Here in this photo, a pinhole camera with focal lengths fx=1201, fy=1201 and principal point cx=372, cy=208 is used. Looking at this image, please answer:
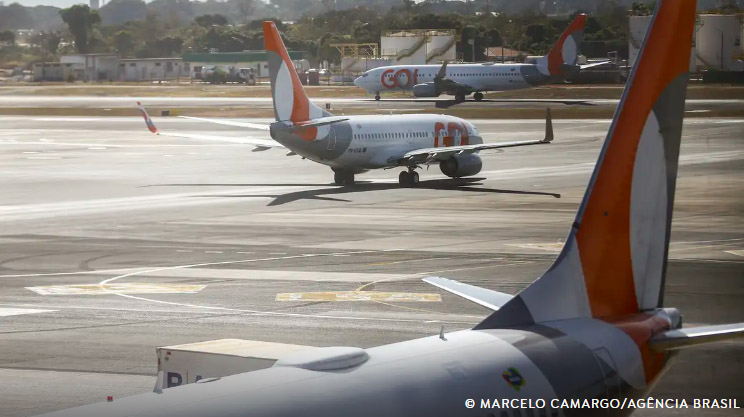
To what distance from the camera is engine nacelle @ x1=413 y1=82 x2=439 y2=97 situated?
14961 cm

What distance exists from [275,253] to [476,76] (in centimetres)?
11102

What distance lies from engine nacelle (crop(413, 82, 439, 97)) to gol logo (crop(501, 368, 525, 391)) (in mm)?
137786

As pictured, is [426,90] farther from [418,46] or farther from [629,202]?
[629,202]

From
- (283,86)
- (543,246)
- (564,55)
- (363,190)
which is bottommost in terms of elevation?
(363,190)

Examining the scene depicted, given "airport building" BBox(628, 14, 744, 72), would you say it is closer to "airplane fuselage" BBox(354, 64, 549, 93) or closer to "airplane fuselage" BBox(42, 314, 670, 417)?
"airplane fuselage" BBox(354, 64, 549, 93)

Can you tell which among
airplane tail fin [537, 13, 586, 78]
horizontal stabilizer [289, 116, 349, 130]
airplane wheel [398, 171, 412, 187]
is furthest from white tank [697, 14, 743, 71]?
horizontal stabilizer [289, 116, 349, 130]

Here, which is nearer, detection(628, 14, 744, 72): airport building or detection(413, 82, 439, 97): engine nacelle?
detection(628, 14, 744, 72): airport building

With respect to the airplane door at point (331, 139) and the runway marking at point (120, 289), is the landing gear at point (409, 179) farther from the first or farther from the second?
the runway marking at point (120, 289)

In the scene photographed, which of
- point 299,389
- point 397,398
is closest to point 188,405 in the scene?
point 299,389

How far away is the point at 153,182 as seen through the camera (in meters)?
69.1

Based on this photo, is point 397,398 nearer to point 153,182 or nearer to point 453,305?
point 453,305

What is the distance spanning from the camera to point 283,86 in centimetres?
5850

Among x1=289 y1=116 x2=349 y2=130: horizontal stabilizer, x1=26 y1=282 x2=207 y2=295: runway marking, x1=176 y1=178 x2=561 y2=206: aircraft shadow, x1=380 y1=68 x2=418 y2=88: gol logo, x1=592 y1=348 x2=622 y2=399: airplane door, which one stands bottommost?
x1=176 y1=178 x2=561 y2=206: aircraft shadow

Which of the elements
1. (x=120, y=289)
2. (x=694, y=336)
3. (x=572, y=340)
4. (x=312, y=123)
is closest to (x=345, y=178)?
(x=312, y=123)
